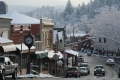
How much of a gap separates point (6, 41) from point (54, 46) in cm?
2649

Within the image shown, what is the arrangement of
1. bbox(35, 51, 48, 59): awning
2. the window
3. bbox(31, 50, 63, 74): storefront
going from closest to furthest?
bbox(35, 51, 48, 59): awning < bbox(31, 50, 63, 74): storefront < the window

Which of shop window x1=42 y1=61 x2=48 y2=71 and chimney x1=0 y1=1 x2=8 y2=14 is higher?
chimney x1=0 y1=1 x2=8 y2=14

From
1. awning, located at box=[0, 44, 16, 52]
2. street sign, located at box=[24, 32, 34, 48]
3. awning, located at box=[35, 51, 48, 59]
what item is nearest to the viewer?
awning, located at box=[0, 44, 16, 52]

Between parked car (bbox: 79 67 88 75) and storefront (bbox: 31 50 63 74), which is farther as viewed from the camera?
parked car (bbox: 79 67 88 75)

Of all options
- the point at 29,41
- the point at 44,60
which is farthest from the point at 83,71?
the point at 29,41

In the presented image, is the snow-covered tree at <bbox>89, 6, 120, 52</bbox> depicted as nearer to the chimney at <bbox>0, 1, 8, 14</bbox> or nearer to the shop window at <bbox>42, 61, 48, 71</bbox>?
the shop window at <bbox>42, 61, 48, 71</bbox>

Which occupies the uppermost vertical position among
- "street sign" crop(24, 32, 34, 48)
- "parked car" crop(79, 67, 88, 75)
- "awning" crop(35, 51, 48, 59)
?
"street sign" crop(24, 32, 34, 48)

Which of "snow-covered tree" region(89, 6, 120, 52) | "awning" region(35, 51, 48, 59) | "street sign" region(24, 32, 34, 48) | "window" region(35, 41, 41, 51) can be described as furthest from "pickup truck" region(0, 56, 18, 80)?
"snow-covered tree" region(89, 6, 120, 52)

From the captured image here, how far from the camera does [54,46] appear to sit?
216 feet

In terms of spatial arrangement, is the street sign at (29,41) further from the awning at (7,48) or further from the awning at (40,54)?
the awning at (40,54)

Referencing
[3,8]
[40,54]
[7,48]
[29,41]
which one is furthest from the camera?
[3,8]

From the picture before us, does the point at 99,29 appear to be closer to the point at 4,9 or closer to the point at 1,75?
the point at 4,9

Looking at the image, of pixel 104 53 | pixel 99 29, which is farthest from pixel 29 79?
pixel 104 53

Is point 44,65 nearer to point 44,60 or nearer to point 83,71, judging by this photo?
point 44,60
